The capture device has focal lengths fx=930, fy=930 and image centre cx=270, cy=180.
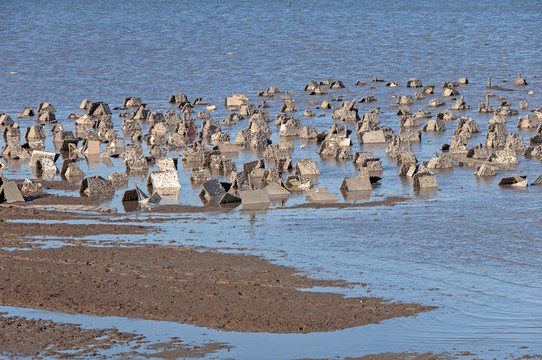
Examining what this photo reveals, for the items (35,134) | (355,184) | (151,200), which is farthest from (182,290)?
(35,134)

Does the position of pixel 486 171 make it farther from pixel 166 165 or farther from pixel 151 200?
pixel 151 200

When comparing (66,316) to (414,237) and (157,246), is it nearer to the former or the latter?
(157,246)

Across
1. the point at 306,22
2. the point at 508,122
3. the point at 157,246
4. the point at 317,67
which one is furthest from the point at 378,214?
the point at 306,22

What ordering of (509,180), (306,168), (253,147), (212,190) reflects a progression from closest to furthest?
(212,190) → (509,180) → (306,168) → (253,147)

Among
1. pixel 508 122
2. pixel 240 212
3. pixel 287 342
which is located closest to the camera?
pixel 287 342

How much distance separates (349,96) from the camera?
38.3 meters

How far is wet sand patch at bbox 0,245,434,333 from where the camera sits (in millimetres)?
11242

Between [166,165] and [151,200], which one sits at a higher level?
[166,165]

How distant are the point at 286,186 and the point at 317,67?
30541 mm

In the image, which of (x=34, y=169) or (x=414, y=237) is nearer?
(x=414, y=237)

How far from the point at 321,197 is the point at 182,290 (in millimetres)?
6549

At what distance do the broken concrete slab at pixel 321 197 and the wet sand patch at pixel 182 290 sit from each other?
14.7 ft

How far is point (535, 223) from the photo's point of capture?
1617cm

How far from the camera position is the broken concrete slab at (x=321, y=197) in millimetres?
18281
